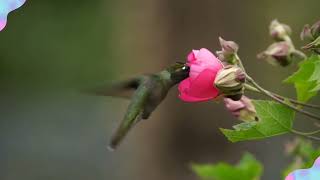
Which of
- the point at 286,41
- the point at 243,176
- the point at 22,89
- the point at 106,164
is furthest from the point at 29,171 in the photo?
the point at 286,41

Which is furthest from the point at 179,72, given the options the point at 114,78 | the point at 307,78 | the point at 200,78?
the point at 114,78

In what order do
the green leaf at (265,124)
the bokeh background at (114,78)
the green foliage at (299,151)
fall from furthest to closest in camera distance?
1. the bokeh background at (114,78)
2. the green foliage at (299,151)
3. the green leaf at (265,124)

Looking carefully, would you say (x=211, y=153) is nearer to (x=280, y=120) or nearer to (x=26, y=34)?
(x=26, y=34)

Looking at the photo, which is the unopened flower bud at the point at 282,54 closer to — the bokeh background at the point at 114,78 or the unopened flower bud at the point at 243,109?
the unopened flower bud at the point at 243,109

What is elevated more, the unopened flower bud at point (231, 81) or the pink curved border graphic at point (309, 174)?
the unopened flower bud at point (231, 81)

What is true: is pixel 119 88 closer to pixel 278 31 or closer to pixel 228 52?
pixel 228 52

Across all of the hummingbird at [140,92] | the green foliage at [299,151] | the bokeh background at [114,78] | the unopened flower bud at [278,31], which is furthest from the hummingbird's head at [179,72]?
the bokeh background at [114,78]
